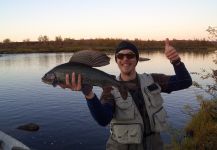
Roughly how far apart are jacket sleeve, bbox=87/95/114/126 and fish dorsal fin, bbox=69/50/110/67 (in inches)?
16.1

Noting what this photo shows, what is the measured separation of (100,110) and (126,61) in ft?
2.64

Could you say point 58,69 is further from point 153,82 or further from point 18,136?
point 18,136

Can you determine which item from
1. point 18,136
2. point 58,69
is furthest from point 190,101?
point 58,69

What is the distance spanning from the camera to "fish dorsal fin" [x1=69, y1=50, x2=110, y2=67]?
3.36m

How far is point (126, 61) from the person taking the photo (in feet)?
13.3

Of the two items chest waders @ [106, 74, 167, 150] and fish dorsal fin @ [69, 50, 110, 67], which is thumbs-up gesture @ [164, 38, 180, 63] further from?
fish dorsal fin @ [69, 50, 110, 67]

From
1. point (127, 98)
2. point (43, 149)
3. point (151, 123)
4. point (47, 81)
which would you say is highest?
point (47, 81)

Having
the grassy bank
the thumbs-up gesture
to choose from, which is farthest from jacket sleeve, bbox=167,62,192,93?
the grassy bank

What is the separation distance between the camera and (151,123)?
4055 mm

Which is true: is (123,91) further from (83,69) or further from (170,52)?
(170,52)

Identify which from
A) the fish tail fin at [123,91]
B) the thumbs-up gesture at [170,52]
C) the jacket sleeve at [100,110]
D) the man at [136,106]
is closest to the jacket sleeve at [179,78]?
the man at [136,106]

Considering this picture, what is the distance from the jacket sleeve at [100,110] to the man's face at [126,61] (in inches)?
20.8

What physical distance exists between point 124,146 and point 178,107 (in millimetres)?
15444

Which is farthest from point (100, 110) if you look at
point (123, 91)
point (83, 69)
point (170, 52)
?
point (170, 52)
